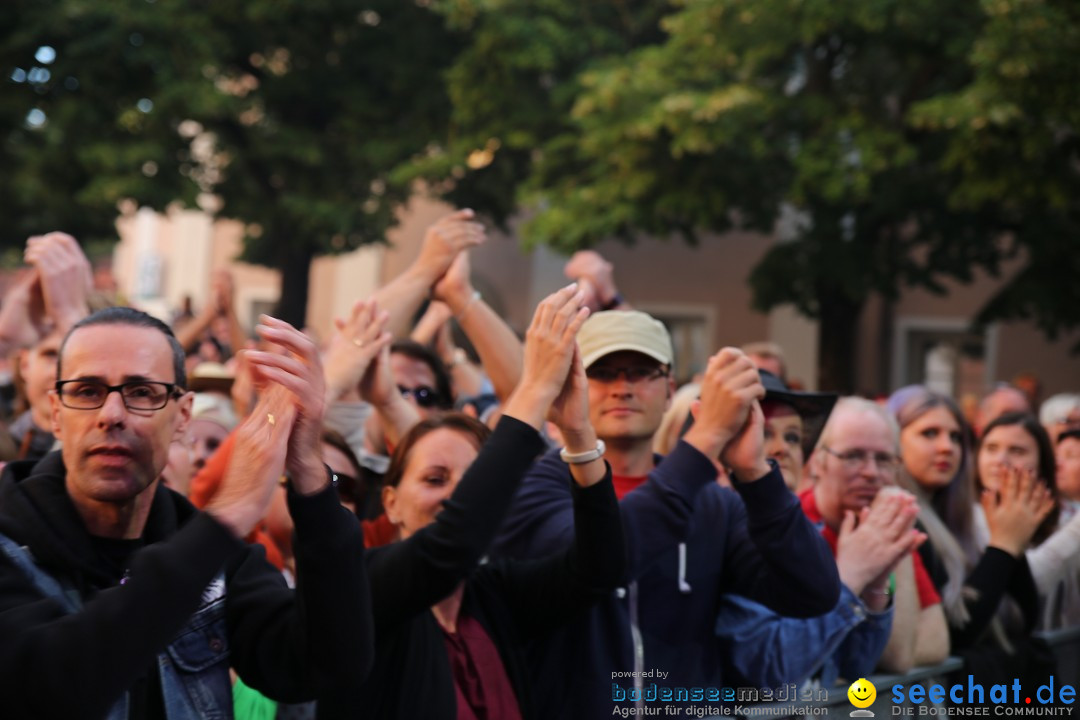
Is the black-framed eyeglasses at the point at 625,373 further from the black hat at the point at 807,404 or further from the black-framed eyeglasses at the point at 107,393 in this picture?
the black-framed eyeglasses at the point at 107,393

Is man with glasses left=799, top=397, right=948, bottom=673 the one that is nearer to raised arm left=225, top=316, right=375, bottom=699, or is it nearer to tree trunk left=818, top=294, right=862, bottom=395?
raised arm left=225, top=316, right=375, bottom=699

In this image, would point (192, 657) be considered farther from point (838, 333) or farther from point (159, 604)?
point (838, 333)

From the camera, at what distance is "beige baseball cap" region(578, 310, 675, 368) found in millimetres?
3518

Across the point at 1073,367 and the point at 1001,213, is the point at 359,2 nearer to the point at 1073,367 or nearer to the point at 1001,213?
the point at 1001,213

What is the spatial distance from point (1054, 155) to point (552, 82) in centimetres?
677

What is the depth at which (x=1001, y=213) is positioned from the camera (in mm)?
15422

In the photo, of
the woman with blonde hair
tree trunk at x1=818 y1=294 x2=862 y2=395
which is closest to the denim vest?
the woman with blonde hair

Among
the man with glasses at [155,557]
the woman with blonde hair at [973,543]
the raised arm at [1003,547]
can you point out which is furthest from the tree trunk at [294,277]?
the man with glasses at [155,557]

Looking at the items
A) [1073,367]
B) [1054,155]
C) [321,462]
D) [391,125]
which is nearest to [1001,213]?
[1054,155]

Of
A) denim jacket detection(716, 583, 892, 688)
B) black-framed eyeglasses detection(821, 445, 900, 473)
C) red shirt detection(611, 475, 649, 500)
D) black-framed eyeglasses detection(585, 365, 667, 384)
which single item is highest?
black-framed eyeglasses detection(585, 365, 667, 384)

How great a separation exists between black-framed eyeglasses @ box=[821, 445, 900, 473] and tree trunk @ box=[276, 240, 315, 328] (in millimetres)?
15598

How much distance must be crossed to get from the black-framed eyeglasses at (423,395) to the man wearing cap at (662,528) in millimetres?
1385

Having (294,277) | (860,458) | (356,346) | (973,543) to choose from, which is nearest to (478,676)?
(356,346)

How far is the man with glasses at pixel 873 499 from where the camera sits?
3740 mm
